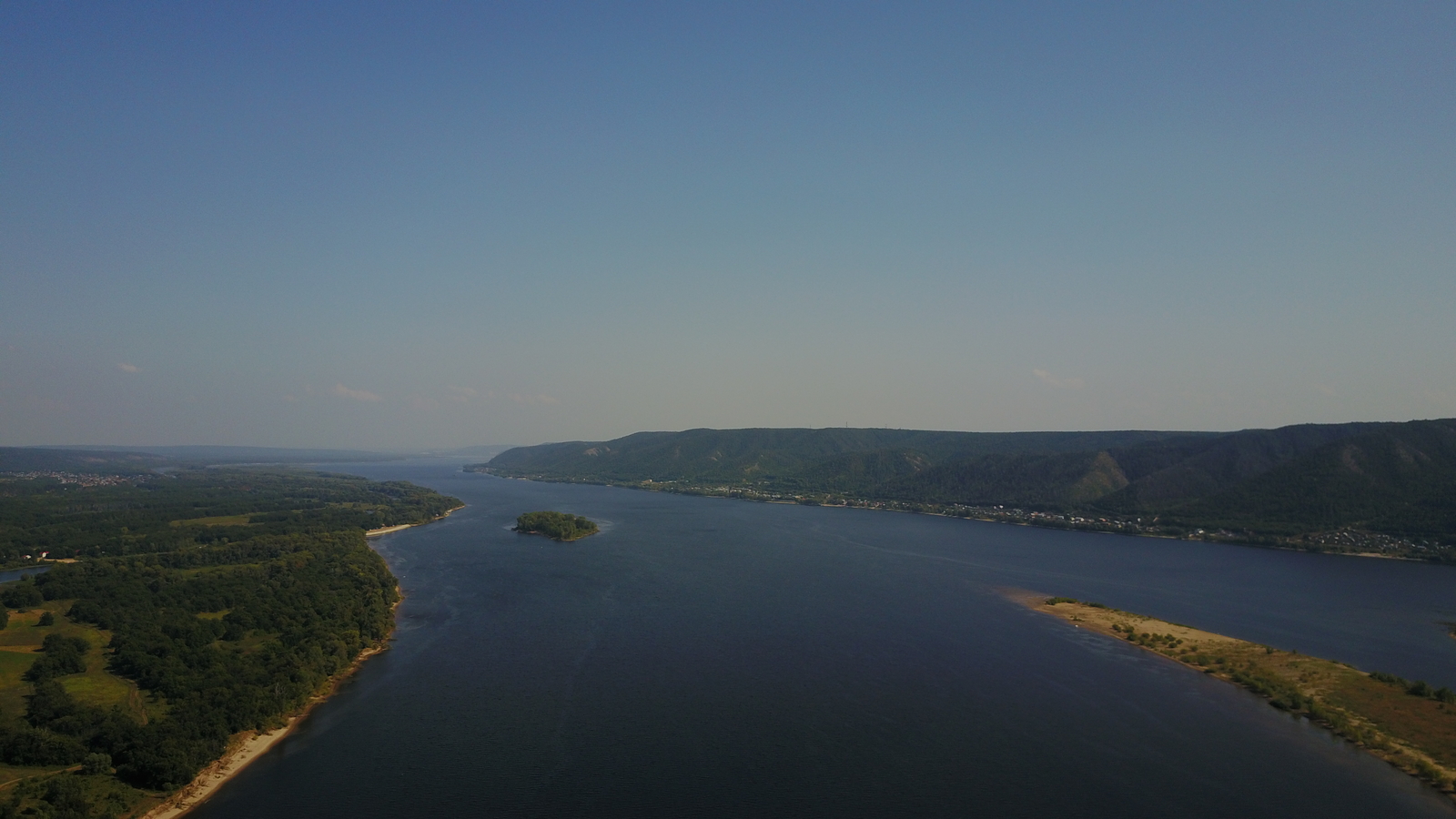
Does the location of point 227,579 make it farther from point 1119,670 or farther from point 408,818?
point 1119,670

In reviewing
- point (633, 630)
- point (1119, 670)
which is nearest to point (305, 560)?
point (633, 630)

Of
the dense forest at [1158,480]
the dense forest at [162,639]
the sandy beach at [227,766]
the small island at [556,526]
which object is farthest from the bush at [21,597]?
the dense forest at [1158,480]

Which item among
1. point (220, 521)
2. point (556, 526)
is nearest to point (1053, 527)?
point (556, 526)

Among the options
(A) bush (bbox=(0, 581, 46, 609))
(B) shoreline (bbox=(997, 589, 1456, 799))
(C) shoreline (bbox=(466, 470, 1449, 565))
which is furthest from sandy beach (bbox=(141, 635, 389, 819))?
(C) shoreline (bbox=(466, 470, 1449, 565))

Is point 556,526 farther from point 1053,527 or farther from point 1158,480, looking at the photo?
point 1158,480

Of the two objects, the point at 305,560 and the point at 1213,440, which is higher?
the point at 1213,440

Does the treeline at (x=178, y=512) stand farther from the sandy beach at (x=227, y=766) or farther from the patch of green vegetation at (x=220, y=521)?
the sandy beach at (x=227, y=766)
